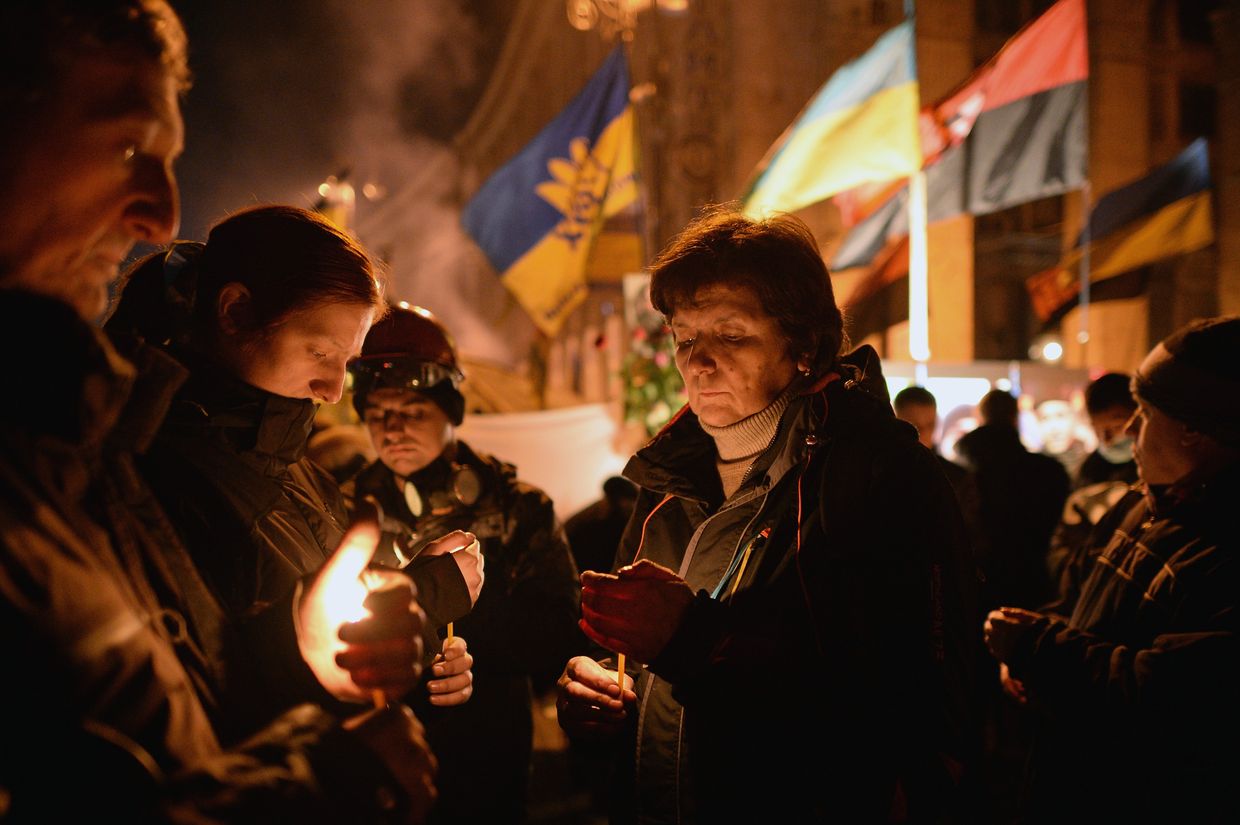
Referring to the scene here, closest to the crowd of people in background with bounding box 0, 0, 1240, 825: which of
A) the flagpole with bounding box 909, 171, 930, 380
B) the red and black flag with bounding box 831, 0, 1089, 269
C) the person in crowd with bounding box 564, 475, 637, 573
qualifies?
the person in crowd with bounding box 564, 475, 637, 573

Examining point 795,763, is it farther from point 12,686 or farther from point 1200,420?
point 1200,420

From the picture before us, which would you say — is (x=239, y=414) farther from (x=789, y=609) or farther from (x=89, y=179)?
(x=789, y=609)

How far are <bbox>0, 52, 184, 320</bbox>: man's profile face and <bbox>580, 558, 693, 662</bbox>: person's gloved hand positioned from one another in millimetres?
1220

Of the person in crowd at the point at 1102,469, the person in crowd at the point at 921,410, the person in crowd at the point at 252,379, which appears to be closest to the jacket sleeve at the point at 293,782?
the person in crowd at the point at 252,379

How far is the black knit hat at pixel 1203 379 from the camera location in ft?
8.14

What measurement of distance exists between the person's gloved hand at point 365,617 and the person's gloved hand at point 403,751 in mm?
48

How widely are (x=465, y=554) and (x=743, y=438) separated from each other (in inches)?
35.0

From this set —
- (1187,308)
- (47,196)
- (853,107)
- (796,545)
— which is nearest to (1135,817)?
(796,545)

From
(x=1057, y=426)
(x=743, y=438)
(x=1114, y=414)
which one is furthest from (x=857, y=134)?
(x=743, y=438)

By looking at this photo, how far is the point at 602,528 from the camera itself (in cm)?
530

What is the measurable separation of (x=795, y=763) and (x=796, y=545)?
21.2 inches

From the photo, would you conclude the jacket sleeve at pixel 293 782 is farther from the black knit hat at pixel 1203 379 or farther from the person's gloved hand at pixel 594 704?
the black knit hat at pixel 1203 379

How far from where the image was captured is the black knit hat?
248cm

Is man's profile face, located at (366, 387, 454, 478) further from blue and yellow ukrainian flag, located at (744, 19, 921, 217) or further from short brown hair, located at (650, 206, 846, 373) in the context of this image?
blue and yellow ukrainian flag, located at (744, 19, 921, 217)
